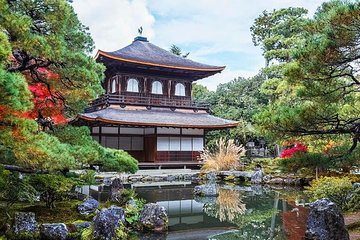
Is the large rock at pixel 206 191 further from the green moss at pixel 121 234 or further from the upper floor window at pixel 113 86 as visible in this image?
the upper floor window at pixel 113 86

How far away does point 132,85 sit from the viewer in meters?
19.0

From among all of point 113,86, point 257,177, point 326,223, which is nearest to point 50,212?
point 326,223

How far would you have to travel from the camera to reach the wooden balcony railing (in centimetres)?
1825

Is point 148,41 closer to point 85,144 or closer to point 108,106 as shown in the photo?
point 108,106

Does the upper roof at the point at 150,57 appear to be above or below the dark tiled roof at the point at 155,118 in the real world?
above

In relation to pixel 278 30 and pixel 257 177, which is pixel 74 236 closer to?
pixel 257 177

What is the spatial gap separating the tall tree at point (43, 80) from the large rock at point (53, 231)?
103 centimetres

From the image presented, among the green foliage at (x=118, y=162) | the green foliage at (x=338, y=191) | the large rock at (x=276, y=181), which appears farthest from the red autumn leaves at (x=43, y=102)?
the large rock at (x=276, y=181)

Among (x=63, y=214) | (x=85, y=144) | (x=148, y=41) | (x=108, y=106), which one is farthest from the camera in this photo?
(x=148, y=41)

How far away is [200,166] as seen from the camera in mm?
19016

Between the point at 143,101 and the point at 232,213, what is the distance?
447 inches

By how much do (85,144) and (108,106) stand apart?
12104mm

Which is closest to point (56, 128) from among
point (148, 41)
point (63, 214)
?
point (63, 214)

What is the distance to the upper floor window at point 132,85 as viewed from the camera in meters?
18.9
